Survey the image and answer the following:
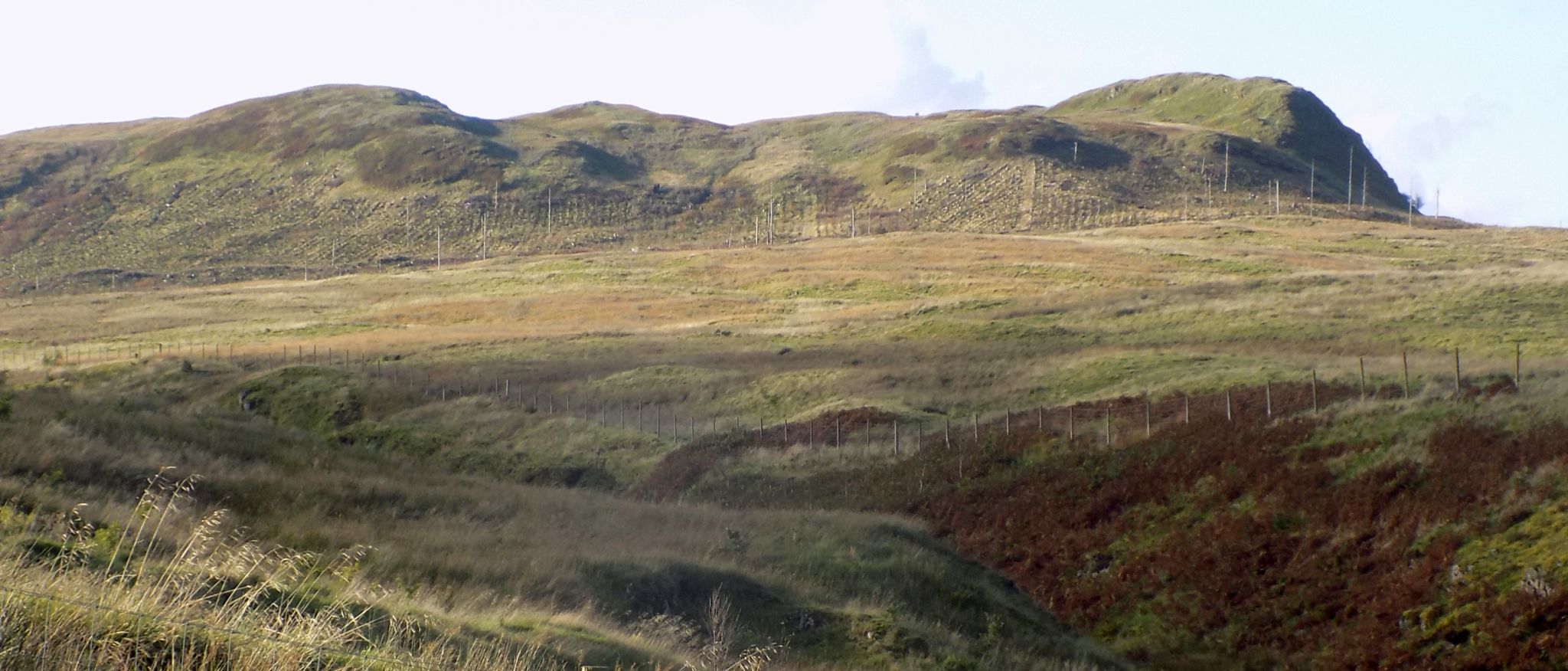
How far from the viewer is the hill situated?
382ft

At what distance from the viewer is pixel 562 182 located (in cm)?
14338

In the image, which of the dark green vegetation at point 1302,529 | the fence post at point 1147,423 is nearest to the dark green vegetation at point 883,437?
the dark green vegetation at point 1302,529

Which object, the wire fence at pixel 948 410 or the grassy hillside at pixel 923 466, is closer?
the grassy hillside at pixel 923 466

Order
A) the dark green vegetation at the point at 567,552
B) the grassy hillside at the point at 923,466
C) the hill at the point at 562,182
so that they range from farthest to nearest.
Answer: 1. the hill at the point at 562,182
2. the grassy hillside at the point at 923,466
3. the dark green vegetation at the point at 567,552

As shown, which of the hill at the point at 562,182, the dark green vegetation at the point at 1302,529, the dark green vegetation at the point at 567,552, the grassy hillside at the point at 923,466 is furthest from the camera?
the hill at the point at 562,182

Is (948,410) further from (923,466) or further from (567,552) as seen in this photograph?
(567,552)

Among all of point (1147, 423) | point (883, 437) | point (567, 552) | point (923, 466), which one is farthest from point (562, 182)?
point (567, 552)

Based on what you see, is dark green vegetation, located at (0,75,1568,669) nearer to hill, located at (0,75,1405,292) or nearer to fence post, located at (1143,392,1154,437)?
fence post, located at (1143,392,1154,437)

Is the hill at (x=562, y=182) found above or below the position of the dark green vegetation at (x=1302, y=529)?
above

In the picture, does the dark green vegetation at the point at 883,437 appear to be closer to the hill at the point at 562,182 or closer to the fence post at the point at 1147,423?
the fence post at the point at 1147,423

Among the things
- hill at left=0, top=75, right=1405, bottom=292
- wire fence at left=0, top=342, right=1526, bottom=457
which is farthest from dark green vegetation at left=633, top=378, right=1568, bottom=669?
hill at left=0, top=75, right=1405, bottom=292

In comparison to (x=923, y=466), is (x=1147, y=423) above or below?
above

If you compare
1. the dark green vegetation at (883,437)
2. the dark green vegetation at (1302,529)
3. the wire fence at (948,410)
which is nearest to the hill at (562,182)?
the dark green vegetation at (883,437)

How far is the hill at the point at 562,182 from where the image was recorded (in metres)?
A: 116
